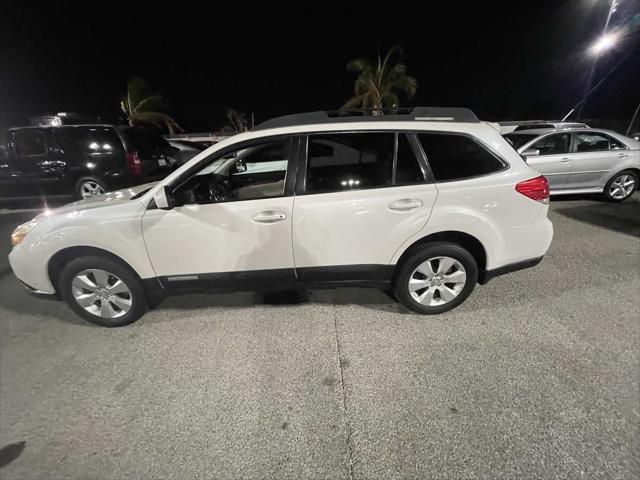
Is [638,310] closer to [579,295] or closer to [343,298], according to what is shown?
[579,295]

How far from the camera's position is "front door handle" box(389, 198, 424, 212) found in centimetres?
266

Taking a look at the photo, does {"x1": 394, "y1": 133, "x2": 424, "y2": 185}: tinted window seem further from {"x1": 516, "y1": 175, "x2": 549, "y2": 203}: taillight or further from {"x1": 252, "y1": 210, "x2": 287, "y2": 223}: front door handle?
{"x1": 252, "y1": 210, "x2": 287, "y2": 223}: front door handle

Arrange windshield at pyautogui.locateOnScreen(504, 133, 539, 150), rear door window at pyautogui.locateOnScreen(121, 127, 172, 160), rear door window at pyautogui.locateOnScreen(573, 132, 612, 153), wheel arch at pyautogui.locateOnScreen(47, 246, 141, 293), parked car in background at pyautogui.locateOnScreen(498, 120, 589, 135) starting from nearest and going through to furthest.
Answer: wheel arch at pyautogui.locateOnScreen(47, 246, 141, 293) < rear door window at pyautogui.locateOnScreen(573, 132, 612, 153) < windshield at pyautogui.locateOnScreen(504, 133, 539, 150) < rear door window at pyautogui.locateOnScreen(121, 127, 172, 160) < parked car in background at pyautogui.locateOnScreen(498, 120, 589, 135)

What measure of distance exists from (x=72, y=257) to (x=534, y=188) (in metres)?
3.94

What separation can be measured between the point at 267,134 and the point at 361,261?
A: 133 centimetres

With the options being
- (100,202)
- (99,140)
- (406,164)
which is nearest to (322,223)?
(406,164)

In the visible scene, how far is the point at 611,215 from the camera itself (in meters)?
5.57

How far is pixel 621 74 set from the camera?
69.2ft

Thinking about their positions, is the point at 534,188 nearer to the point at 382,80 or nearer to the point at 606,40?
the point at 606,40

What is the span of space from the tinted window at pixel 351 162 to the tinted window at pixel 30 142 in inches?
277

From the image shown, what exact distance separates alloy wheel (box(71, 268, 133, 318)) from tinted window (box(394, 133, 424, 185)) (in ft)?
8.34

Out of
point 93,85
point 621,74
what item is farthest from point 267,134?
point 93,85

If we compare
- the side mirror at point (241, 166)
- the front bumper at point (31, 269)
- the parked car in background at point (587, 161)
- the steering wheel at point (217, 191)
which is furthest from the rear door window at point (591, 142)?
the front bumper at point (31, 269)

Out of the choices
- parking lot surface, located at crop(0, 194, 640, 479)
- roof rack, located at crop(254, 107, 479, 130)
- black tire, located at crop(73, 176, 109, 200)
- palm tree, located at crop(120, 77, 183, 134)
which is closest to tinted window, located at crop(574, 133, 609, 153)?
parking lot surface, located at crop(0, 194, 640, 479)
